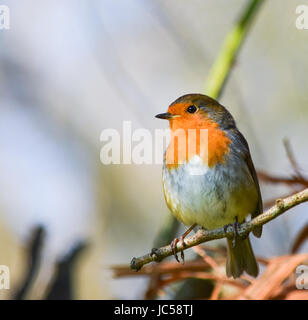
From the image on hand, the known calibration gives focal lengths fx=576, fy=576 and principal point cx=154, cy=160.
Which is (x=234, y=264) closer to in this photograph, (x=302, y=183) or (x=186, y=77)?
(x=302, y=183)

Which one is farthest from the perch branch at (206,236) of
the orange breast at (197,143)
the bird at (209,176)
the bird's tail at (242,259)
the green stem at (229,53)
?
the green stem at (229,53)

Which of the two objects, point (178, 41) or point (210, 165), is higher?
point (178, 41)

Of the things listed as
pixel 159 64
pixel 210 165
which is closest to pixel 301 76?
pixel 159 64

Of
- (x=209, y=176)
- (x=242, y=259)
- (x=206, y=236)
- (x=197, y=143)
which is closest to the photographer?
(x=206, y=236)

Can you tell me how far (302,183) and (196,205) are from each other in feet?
3.42

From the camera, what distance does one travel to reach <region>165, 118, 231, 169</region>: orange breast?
3.73 meters

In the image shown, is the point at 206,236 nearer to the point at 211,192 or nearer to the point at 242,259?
the point at 211,192

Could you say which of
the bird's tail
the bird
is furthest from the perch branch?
the bird's tail

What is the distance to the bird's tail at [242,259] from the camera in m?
3.85

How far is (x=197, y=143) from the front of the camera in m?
3.78

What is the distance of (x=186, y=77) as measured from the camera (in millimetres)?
7188

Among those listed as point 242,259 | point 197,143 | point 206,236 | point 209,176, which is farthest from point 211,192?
point 206,236

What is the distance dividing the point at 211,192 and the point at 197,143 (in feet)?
1.12

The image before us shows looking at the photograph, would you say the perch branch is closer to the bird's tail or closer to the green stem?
the bird's tail
